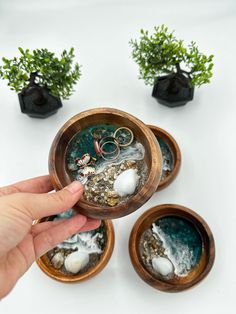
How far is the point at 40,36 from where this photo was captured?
157 centimetres

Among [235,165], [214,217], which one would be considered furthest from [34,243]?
[235,165]

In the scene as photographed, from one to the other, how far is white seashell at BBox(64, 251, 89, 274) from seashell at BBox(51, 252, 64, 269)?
20mm

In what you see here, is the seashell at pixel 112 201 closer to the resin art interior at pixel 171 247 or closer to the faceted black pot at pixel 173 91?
the resin art interior at pixel 171 247

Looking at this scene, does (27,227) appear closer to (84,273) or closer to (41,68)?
(84,273)

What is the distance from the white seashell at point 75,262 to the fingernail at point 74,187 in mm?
408

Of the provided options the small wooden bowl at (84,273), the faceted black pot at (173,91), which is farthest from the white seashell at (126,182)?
the faceted black pot at (173,91)

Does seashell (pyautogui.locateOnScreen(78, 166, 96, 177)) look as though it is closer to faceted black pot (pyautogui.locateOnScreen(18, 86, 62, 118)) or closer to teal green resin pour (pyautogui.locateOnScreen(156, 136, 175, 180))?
teal green resin pour (pyautogui.locateOnScreen(156, 136, 175, 180))

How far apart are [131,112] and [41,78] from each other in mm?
396

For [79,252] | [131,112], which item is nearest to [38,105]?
[131,112]

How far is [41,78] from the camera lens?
1258 millimetres

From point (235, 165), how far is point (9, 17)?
1215 millimetres

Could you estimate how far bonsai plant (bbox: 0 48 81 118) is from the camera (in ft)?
3.84

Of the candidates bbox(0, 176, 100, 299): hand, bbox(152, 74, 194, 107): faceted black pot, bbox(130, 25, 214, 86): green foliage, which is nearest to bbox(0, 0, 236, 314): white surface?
bbox(152, 74, 194, 107): faceted black pot

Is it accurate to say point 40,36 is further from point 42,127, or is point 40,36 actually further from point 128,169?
point 128,169
